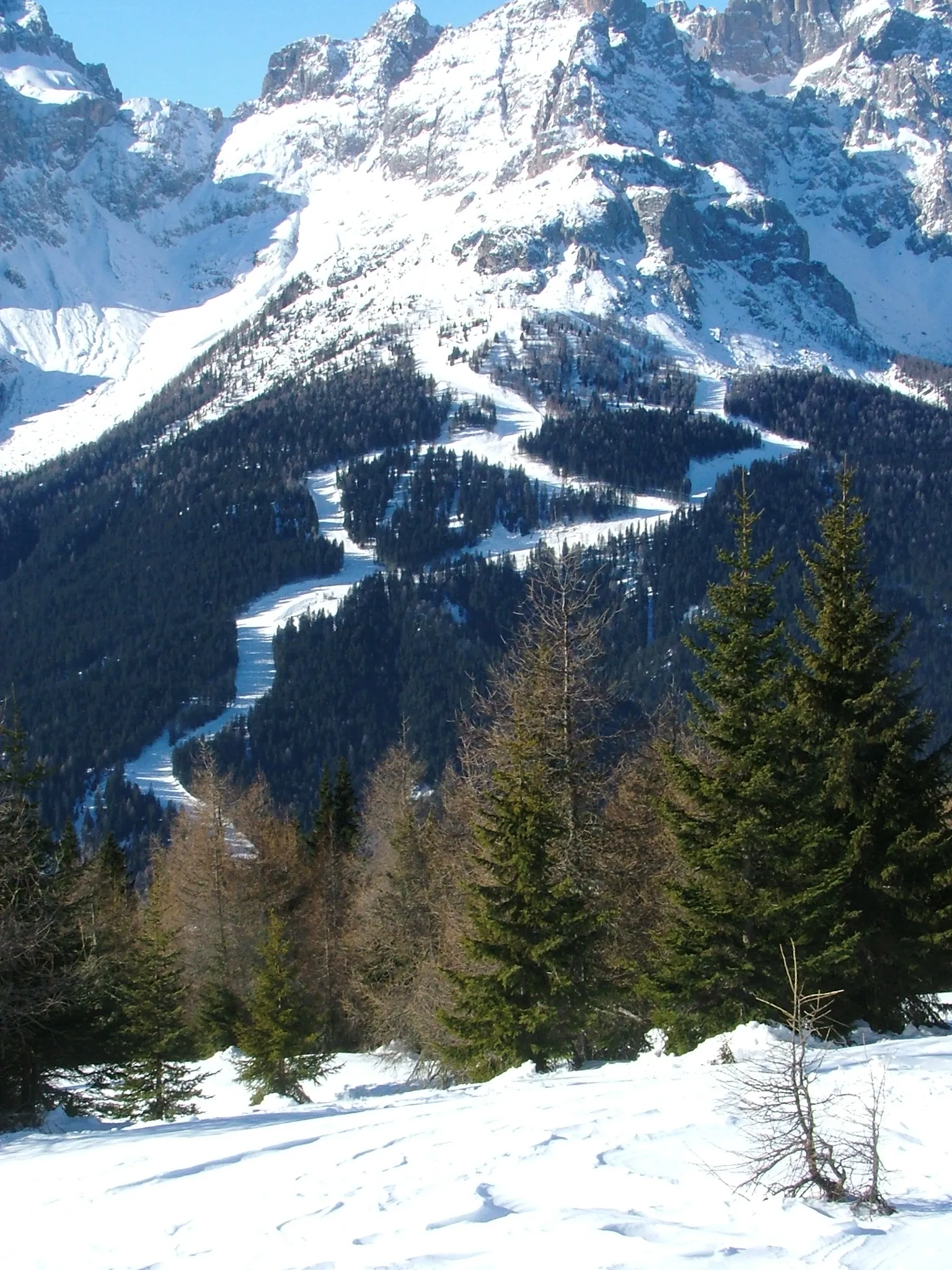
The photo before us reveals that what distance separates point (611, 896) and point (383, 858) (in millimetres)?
17768

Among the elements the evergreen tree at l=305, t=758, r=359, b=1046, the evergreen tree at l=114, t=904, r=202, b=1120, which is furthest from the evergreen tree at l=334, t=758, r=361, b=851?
the evergreen tree at l=114, t=904, r=202, b=1120

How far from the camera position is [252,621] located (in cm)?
16412

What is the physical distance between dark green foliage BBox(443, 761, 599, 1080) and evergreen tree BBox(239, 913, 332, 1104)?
1014cm

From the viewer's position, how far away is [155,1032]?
79.2 feet

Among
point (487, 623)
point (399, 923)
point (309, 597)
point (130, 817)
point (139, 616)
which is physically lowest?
point (130, 817)

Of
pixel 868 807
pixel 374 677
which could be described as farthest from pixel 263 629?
pixel 868 807

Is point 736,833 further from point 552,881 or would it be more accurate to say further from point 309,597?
point 309,597

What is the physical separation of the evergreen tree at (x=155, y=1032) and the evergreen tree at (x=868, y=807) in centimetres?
1612

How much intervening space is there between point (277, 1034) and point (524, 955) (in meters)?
11.9

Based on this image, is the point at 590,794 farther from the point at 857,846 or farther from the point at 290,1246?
the point at 290,1246

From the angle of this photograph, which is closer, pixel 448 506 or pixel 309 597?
pixel 309 597

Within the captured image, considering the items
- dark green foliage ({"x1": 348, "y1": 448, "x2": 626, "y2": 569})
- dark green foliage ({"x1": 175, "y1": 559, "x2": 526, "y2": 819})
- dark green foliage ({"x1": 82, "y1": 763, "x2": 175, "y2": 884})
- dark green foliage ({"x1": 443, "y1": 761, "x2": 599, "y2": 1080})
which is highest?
dark green foliage ({"x1": 348, "y1": 448, "x2": 626, "y2": 569})

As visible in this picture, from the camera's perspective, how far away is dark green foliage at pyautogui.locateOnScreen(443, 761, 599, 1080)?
16703 millimetres

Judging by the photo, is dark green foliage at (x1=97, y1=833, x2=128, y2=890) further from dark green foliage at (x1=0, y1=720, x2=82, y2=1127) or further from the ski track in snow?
the ski track in snow
